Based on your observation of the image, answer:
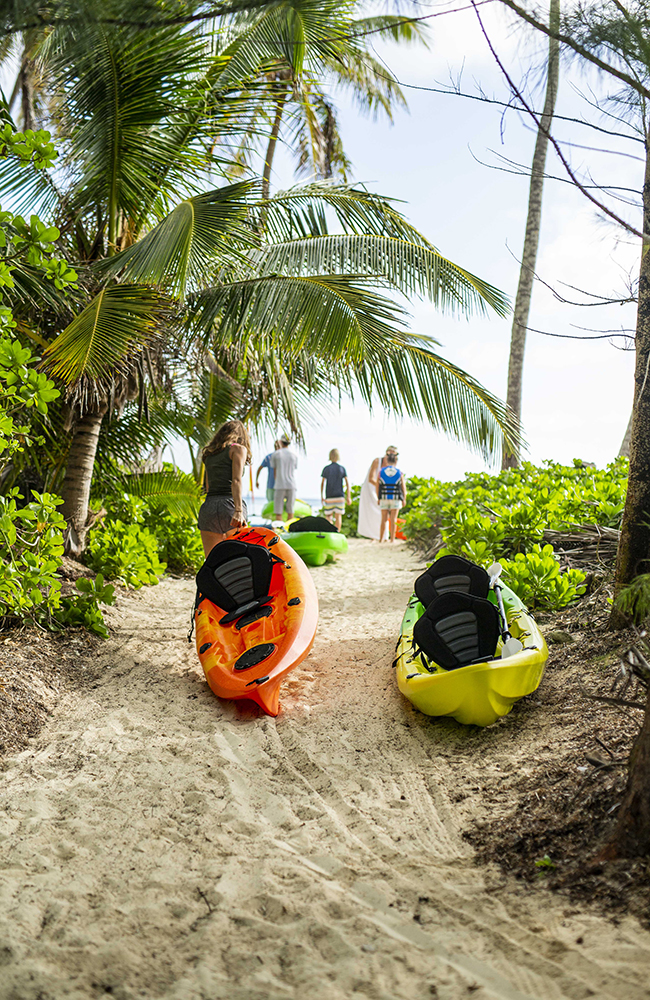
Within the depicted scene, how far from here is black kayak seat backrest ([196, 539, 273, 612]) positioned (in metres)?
4.52

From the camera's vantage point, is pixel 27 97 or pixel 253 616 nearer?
pixel 253 616

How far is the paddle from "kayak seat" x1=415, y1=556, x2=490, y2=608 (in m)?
0.06

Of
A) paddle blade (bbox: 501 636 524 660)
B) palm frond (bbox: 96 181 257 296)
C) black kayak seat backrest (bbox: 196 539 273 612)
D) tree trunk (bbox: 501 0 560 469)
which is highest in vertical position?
tree trunk (bbox: 501 0 560 469)

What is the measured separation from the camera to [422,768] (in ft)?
10.4

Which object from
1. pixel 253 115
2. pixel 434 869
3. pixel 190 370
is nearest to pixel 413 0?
pixel 434 869

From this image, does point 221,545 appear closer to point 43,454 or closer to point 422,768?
point 422,768

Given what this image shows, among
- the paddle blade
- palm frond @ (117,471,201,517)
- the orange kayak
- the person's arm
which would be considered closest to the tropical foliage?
the paddle blade

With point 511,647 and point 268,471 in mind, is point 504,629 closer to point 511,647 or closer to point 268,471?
point 511,647

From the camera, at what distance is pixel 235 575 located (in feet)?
15.1

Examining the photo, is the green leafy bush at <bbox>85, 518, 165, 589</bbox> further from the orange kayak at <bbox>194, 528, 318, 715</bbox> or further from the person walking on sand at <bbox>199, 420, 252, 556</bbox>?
the orange kayak at <bbox>194, 528, 318, 715</bbox>

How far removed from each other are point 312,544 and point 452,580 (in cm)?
465

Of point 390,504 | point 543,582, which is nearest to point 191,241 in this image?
point 543,582

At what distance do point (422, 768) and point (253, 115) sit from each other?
658 centimetres

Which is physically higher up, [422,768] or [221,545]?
[221,545]
